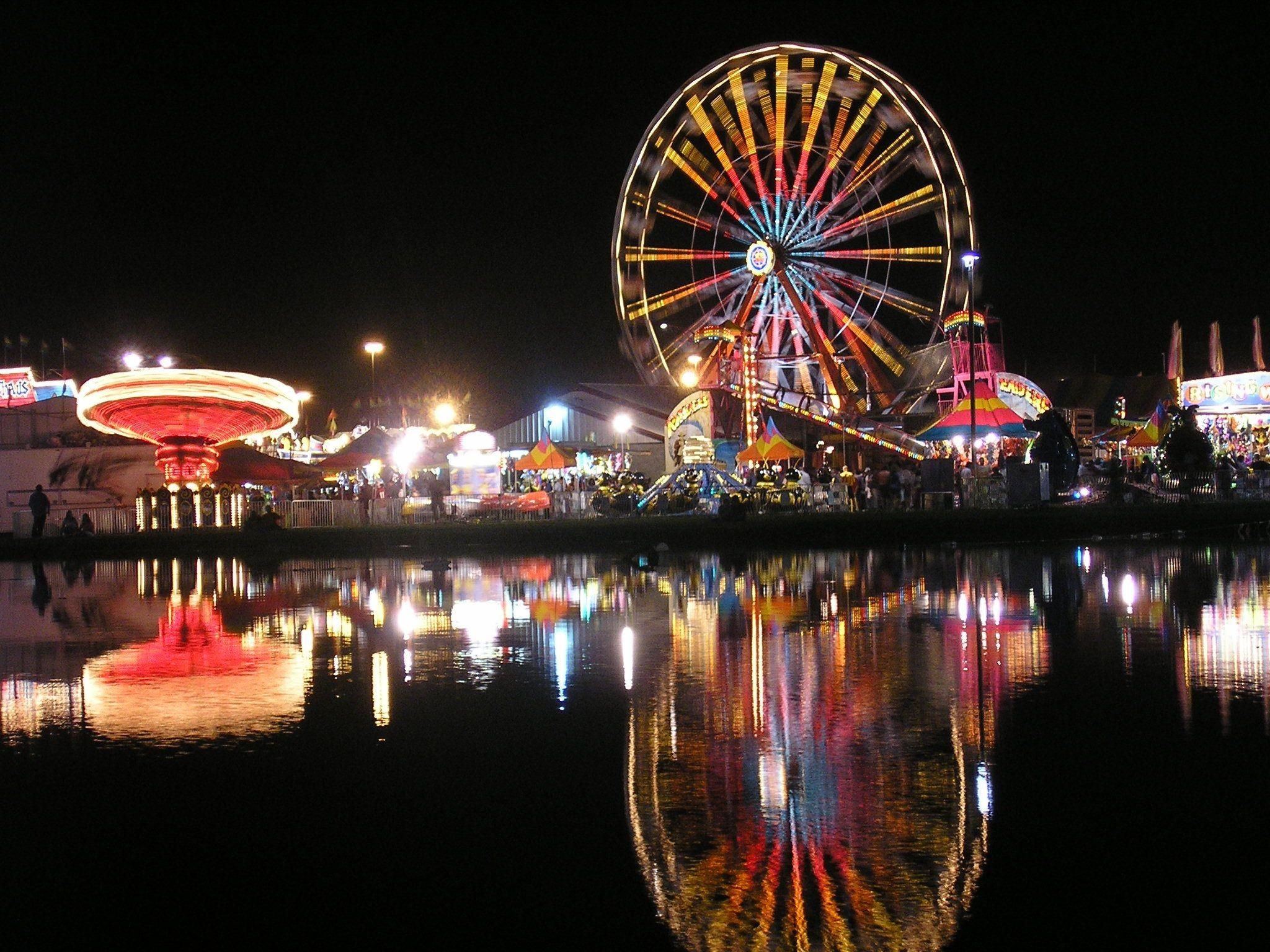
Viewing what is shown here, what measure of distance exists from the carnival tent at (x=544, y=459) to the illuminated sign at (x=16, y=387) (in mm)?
22679

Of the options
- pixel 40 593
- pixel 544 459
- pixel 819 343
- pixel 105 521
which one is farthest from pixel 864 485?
pixel 40 593

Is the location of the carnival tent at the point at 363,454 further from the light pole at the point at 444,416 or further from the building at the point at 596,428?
the building at the point at 596,428

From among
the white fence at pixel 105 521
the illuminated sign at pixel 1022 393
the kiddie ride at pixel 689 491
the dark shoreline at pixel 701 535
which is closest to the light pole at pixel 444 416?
the white fence at pixel 105 521

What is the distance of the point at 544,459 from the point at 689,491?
6.45 meters

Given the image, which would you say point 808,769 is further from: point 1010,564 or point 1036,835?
point 1010,564

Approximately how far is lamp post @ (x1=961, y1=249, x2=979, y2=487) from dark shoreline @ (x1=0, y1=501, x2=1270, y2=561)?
8.58 feet

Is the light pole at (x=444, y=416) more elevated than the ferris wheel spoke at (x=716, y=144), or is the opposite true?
the ferris wheel spoke at (x=716, y=144)

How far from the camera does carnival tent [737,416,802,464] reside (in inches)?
1458

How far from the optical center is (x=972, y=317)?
30.6 m

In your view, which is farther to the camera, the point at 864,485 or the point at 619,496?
the point at 864,485

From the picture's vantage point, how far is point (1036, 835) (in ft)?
16.7

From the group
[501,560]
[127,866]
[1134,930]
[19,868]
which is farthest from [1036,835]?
[501,560]

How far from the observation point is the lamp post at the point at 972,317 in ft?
97.5

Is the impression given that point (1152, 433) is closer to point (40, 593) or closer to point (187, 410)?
point (187, 410)
